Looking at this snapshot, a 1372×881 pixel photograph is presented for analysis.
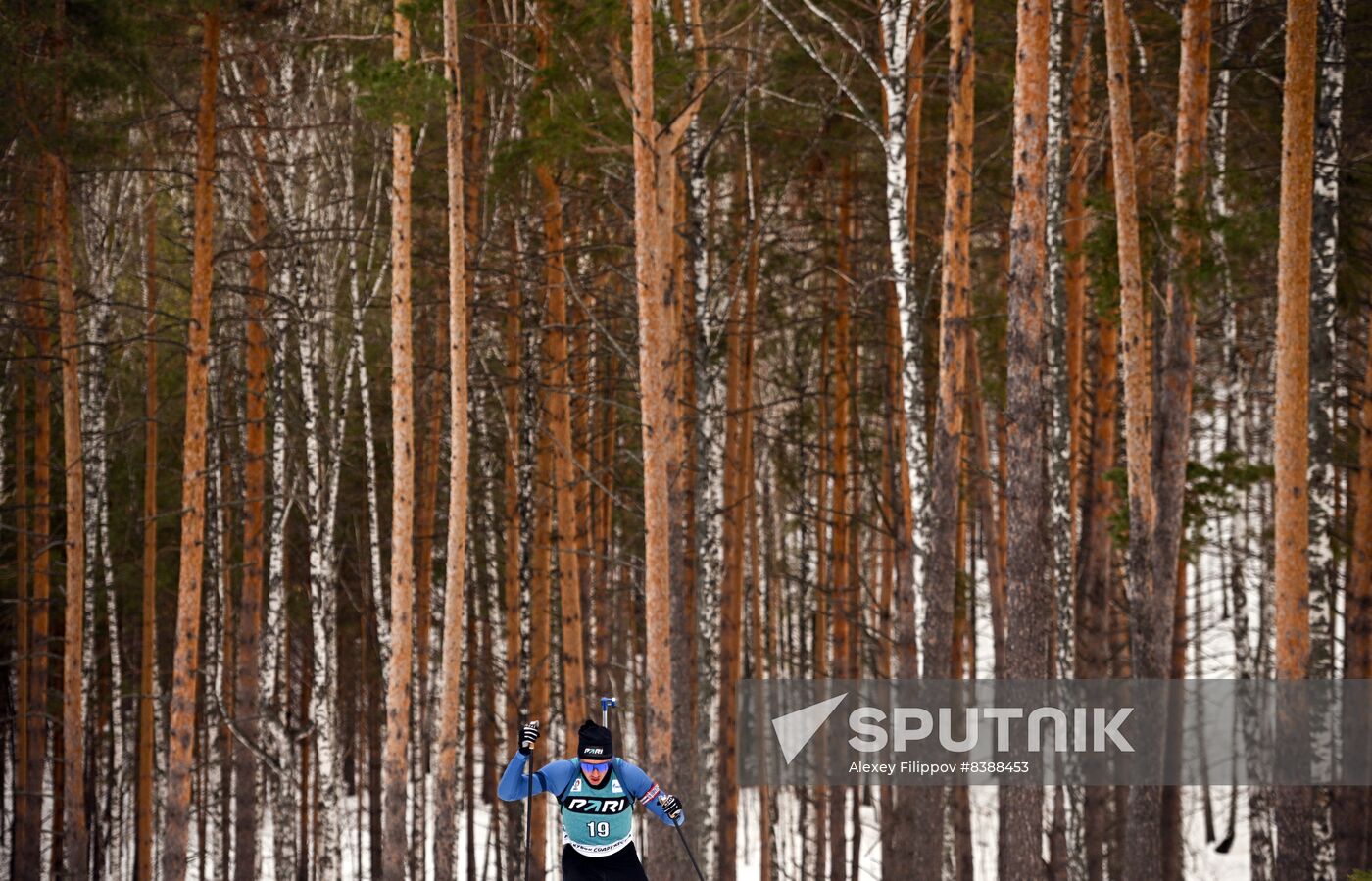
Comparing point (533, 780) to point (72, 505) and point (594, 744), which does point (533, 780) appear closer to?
point (594, 744)

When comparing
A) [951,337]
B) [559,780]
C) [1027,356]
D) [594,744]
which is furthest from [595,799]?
[951,337]

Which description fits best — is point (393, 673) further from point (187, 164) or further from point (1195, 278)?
point (187, 164)

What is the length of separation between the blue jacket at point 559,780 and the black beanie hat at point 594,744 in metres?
0.10

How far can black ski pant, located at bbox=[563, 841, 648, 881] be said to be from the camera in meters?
7.27

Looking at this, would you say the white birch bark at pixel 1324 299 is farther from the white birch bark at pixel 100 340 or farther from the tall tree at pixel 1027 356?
the white birch bark at pixel 100 340

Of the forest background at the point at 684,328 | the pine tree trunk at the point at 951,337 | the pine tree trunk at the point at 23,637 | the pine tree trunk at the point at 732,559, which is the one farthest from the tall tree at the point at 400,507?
the pine tree trunk at the point at 23,637

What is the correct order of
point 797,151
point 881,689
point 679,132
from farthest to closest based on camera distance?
1. point 881,689
2. point 797,151
3. point 679,132

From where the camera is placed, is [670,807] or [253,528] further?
[253,528]

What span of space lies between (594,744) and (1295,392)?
18.7 feet

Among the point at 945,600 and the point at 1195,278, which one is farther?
the point at 945,600

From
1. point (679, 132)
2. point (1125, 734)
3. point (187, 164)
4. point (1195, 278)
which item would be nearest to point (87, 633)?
point (187, 164)

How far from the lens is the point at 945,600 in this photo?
1070cm

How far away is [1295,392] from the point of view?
28.4 ft

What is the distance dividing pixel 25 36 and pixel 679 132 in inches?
228
